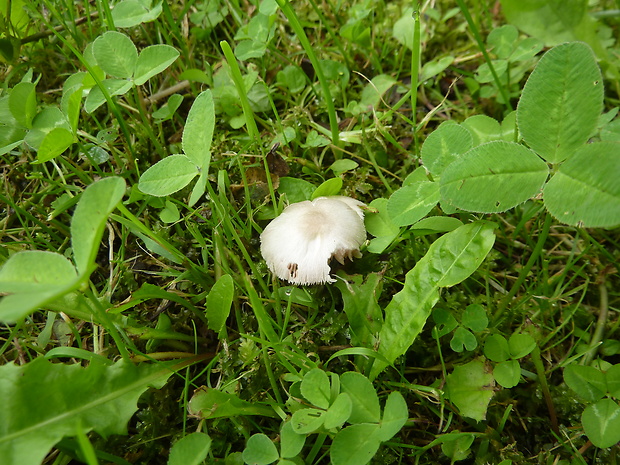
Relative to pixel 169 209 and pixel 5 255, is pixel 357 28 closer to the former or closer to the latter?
pixel 169 209

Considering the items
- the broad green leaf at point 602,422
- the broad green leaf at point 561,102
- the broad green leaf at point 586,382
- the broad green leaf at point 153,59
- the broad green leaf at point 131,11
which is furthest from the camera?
the broad green leaf at point 131,11

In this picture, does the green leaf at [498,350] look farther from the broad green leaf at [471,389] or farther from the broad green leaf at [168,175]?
the broad green leaf at [168,175]

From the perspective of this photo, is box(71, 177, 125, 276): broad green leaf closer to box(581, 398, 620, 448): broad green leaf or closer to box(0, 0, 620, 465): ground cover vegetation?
box(0, 0, 620, 465): ground cover vegetation

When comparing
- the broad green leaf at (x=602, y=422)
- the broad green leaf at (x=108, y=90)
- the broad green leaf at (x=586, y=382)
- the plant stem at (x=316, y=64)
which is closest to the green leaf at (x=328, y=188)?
the plant stem at (x=316, y=64)

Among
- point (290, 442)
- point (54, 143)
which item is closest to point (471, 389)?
point (290, 442)

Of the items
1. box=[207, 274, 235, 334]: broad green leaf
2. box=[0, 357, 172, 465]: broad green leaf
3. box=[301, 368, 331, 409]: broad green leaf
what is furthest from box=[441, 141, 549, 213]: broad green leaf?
box=[0, 357, 172, 465]: broad green leaf

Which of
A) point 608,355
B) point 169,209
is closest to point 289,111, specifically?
point 169,209
